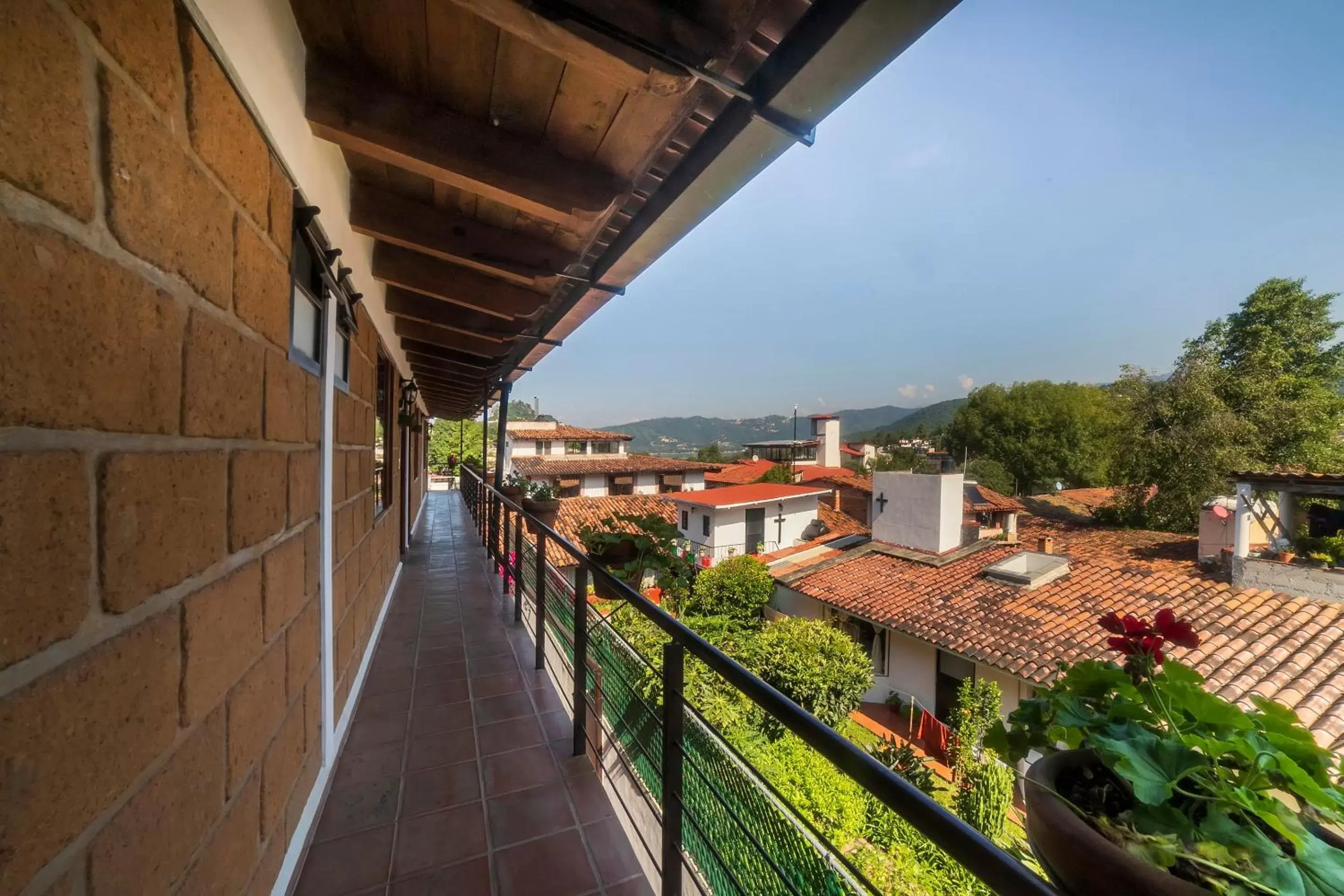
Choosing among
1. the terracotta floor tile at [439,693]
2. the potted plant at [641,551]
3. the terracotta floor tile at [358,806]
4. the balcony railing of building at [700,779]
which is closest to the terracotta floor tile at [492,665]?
→ the terracotta floor tile at [439,693]

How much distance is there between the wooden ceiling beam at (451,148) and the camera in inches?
48.7

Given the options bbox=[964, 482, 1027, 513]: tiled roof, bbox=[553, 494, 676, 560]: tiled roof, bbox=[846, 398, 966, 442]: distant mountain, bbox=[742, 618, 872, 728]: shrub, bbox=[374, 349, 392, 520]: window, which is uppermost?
bbox=[846, 398, 966, 442]: distant mountain

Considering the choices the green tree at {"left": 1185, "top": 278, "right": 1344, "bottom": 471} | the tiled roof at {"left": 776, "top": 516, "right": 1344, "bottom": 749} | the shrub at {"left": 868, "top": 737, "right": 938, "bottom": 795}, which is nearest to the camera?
the shrub at {"left": 868, "top": 737, "right": 938, "bottom": 795}

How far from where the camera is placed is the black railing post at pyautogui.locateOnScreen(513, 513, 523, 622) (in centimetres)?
331

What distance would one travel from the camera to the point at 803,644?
26.5 ft

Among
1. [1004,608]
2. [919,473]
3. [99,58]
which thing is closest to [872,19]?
[99,58]

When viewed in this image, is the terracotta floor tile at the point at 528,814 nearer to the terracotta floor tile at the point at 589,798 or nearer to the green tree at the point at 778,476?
the terracotta floor tile at the point at 589,798

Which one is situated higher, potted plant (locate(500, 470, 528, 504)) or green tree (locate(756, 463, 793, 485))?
potted plant (locate(500, 470, 528, 504))

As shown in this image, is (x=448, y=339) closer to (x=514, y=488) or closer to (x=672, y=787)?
(x=514, y=488)

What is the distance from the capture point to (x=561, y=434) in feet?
85.2

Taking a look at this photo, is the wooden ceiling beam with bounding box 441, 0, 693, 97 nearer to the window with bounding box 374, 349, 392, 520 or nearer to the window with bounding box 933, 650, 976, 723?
the window with bounding box 374, 349, 392, 520

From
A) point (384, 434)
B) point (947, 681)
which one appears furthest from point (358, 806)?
point (947, 681)

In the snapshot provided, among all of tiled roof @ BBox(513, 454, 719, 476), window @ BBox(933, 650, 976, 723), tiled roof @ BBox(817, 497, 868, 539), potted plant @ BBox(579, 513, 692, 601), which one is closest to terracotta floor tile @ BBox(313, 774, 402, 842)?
potted plant @ BBox(579, 513, 692, 601)

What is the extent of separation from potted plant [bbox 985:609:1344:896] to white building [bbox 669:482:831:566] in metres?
14.9
